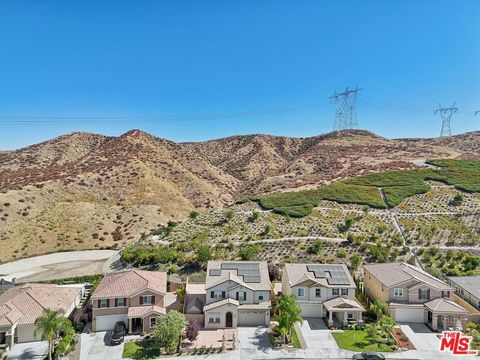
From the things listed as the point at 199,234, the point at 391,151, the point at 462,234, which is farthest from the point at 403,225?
the point at 391,151

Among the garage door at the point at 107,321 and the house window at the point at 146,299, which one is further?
the house window at the point at 146,299

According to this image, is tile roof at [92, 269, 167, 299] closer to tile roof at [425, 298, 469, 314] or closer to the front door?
the front door

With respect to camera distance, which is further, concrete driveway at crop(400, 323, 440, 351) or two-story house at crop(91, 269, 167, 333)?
two-story house at crop(91, 269, 167, 333)

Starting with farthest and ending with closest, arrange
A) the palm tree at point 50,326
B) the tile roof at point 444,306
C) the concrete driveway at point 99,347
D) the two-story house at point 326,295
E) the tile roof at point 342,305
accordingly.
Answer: the two-story house at point 326,295, the tile roof at point 342,305, the tile roof at point 444,306, the concrete driveway at point 99,347, the palm tree at point 50,326

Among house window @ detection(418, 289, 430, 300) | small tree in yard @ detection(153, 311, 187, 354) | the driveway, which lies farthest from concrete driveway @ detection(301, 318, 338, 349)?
the driveway

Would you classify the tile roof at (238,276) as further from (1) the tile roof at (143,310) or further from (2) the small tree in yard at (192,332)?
(1) the tile roof at (143,310)

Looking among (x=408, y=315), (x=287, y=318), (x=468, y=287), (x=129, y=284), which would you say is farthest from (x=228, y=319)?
(x=468, y=287)

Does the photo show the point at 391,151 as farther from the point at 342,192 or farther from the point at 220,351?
the point at 220,351

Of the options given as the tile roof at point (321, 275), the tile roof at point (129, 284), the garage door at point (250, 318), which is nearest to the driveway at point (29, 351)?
the tile roof at point (129, 284)
